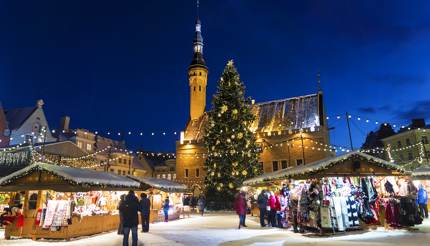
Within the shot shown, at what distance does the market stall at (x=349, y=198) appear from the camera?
42.7 ft

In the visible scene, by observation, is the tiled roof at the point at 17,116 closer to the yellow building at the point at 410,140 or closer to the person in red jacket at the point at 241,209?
the person in red jacket at the point at 241,209

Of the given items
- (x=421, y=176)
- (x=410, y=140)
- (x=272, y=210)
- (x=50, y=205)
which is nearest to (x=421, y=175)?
(x=421, y=176)

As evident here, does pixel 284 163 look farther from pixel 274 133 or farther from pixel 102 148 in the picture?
pixel 102 148

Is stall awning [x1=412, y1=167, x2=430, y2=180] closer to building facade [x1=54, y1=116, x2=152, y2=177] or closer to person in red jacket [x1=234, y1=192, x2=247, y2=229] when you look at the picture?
person in red jacket [x1=234, y1=192, x2=247, y2=229]

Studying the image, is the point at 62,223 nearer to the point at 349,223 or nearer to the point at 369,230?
the point at 349,223

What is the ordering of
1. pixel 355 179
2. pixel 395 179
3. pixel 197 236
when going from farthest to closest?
pixel 395 179, pixel 355 179, pixel 197 236

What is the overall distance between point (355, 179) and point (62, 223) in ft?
39.0

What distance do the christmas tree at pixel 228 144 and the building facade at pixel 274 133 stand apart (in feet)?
29.0

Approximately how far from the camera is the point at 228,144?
106 feet

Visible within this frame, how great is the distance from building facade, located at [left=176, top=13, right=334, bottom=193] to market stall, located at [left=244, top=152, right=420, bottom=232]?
23994 mm

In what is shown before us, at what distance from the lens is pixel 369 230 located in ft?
44.0

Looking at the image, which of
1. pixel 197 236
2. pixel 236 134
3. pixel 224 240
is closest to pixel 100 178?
pixel 197 236

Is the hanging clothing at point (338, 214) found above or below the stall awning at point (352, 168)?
below

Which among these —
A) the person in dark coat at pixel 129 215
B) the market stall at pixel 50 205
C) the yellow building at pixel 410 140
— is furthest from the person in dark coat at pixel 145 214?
the yellow building at pixel 410 140
